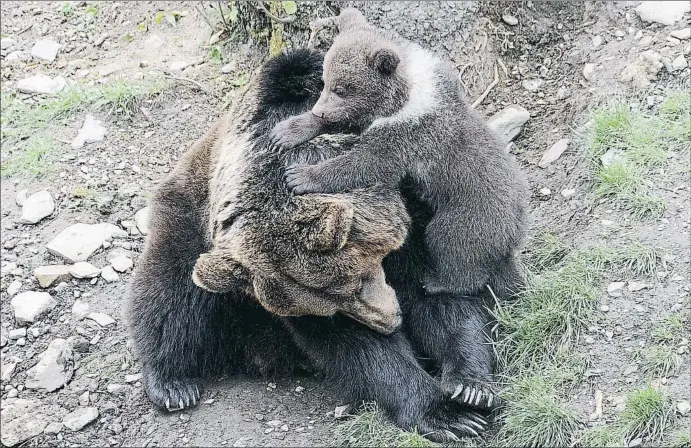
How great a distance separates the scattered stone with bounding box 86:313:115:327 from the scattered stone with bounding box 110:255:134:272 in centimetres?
45

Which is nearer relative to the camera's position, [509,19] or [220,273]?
[220,273]

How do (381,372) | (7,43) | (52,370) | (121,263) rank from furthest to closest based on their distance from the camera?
(7,43) < (121,263) < (52,370) < (381,372)

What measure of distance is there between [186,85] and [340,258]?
148 inches

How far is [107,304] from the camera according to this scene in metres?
6.34

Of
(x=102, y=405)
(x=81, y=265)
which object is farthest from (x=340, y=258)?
(x=81, y=265)

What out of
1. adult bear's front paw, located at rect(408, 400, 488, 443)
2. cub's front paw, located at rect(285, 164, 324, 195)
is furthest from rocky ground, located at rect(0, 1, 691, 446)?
cub's front paw, located at rect(285, 164, 324, 195)

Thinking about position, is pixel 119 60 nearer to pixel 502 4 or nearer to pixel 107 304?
pixel 107 304

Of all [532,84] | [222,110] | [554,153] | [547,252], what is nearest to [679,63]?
[554,153]

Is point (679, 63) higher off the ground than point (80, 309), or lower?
higher

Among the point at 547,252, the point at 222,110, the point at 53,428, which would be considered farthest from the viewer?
the point at 222,110

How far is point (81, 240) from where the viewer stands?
664cm

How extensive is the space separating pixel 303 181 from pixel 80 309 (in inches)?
91.3

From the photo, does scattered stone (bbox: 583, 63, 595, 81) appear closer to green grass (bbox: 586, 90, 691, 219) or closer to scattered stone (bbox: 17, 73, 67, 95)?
green grass (bbox: 586, 90, 691, 219)

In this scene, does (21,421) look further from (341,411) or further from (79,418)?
(341,411)
